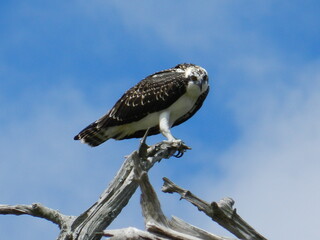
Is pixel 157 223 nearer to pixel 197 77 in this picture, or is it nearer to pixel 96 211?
pixel 96 211

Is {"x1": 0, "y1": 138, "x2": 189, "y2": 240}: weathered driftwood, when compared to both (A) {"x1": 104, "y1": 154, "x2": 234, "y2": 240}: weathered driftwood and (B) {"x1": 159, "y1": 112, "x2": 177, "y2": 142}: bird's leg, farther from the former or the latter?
(B) {"x1": 159, "y1": 112, "x2": 177, "y2": 142}: bird's leg

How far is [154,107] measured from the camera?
1337cm

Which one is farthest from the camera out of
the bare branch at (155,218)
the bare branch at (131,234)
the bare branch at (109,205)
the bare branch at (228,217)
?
the bare branch at (109,205)

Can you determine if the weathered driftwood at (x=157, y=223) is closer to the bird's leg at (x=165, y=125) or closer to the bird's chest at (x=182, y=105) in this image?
the bird's leg at (x=165, y=125)

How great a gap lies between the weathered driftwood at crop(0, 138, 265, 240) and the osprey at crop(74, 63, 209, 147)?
1.45 metres

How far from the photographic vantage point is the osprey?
43.7 feet

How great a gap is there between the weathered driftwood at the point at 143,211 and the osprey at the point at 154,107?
145 centimetres

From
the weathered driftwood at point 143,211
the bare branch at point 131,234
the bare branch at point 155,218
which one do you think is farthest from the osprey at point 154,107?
the bare branch at point 131,234

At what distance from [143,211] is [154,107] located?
4632mm

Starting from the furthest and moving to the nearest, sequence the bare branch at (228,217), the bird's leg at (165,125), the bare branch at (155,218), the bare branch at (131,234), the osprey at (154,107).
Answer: the osprey at (154,107)
the bird's leg at (165,125)
the bare branch at (228,217)
the bare branch at (155,218)
the bare branch at (131,234)

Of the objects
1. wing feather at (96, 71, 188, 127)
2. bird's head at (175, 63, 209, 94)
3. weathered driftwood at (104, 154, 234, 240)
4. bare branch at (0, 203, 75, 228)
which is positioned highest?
bird's head at (175, 63, 209, 94)

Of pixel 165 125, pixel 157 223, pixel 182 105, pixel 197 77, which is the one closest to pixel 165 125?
pixel 165 125

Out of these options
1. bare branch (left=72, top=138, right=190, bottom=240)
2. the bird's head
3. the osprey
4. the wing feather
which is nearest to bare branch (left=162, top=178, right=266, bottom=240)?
bare branch (left=72, top=138, right=190, bottom=240)

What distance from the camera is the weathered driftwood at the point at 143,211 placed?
871 cm
